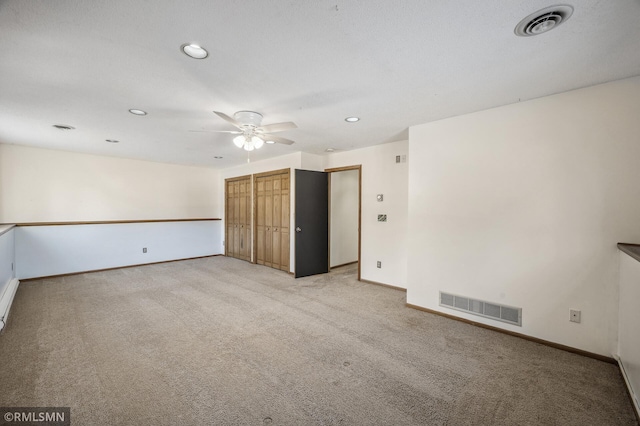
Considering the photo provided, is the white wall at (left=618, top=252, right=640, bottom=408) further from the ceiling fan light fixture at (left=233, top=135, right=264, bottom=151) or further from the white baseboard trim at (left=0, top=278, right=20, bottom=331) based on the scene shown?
the white baseboard trim at (left=0, top=278, right=20, bottom=331)

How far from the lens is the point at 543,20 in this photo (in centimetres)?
155

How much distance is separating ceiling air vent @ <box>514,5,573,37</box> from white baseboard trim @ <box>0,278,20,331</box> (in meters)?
5.35

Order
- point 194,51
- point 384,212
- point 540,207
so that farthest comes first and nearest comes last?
1. point 384,212
2. point 540,207
3. point 194,51

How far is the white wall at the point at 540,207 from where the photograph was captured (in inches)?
90.7

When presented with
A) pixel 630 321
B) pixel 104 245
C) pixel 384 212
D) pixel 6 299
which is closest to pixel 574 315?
pixel 630 321

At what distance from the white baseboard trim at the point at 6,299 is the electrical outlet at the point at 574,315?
5786 mm

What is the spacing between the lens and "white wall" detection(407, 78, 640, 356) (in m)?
2.30

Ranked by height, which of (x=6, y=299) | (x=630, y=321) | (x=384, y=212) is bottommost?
(x=6, y=299)

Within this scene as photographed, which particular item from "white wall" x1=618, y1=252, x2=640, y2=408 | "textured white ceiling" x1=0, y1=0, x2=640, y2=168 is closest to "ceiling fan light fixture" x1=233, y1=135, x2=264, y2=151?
"textured white ceiling" x1=0, y1=0, x2=640, y2=168

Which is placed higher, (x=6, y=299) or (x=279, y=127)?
(x=279, y=127)

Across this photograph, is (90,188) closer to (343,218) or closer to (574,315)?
(343,218)

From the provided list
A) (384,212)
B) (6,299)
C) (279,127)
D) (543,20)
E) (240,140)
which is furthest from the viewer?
(384,212)

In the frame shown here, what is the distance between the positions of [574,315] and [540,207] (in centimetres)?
105

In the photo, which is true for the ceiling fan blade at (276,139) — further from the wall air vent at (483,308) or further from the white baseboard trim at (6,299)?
the white baseboard trim at (6,299)
